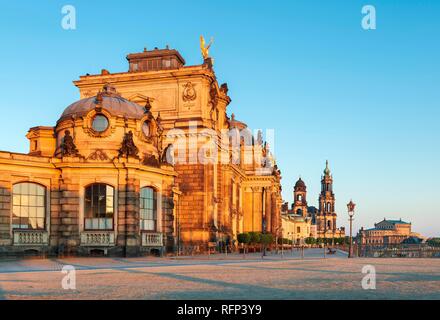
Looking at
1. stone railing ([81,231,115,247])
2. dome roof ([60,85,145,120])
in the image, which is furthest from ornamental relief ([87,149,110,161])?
stone railing ([81,231,115,247])

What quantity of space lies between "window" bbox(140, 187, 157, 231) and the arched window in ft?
23.9

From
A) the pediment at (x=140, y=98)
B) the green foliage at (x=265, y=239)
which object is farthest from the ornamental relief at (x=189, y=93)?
the green foliage at (x=265, y=239)

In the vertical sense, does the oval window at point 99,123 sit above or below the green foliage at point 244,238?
above

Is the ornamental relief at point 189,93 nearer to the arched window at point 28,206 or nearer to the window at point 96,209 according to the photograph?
the window at point 96,209

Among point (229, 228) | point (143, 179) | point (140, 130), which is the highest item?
point (140, 130)

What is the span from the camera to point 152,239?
141 ft

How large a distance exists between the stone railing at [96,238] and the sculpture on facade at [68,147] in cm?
590

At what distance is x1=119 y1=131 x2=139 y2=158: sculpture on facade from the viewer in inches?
1610

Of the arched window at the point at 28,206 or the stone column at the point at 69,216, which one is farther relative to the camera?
the stone column at the point at 69,216

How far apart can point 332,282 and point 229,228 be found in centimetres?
5626

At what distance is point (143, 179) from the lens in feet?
139

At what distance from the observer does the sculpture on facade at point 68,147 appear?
4039cm

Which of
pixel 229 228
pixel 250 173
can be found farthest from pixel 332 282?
pixel 250 173
